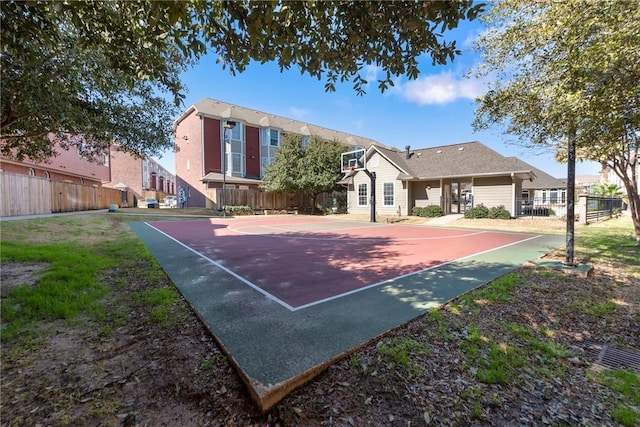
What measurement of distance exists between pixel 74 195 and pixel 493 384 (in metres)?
25.6

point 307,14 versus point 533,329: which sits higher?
point 307,14

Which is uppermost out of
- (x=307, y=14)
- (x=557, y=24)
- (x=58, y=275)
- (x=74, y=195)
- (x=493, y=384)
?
(x=557, y=24)

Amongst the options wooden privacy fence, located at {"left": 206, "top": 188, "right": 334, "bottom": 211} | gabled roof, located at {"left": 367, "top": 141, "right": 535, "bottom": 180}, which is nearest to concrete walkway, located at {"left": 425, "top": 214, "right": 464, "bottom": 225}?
gabled roof, located at {"left": 367, "top": 141, "right": 535, "bottom": 180}

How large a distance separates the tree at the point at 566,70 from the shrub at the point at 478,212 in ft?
42.1

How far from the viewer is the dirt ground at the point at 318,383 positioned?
2.12 meters

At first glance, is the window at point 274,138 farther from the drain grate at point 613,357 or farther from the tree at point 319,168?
the drain grate at point 613,357

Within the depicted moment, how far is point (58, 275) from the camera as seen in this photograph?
510 cm

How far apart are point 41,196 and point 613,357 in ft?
75.9

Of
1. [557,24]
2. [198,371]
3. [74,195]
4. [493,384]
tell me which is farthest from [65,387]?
[74,195]

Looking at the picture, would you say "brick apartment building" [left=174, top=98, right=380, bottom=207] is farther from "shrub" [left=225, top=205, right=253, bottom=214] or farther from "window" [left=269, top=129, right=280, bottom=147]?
"shrub" [left=225, top=205, right=253, bottom=214]

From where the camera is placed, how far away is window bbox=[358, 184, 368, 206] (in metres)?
24.5

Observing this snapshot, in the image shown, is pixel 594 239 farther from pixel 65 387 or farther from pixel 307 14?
pixel 65 387

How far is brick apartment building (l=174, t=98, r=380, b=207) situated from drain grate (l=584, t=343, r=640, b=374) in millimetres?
26024

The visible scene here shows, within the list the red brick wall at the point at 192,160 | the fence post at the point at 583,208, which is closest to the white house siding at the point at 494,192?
the fence post at the point at 583,208
